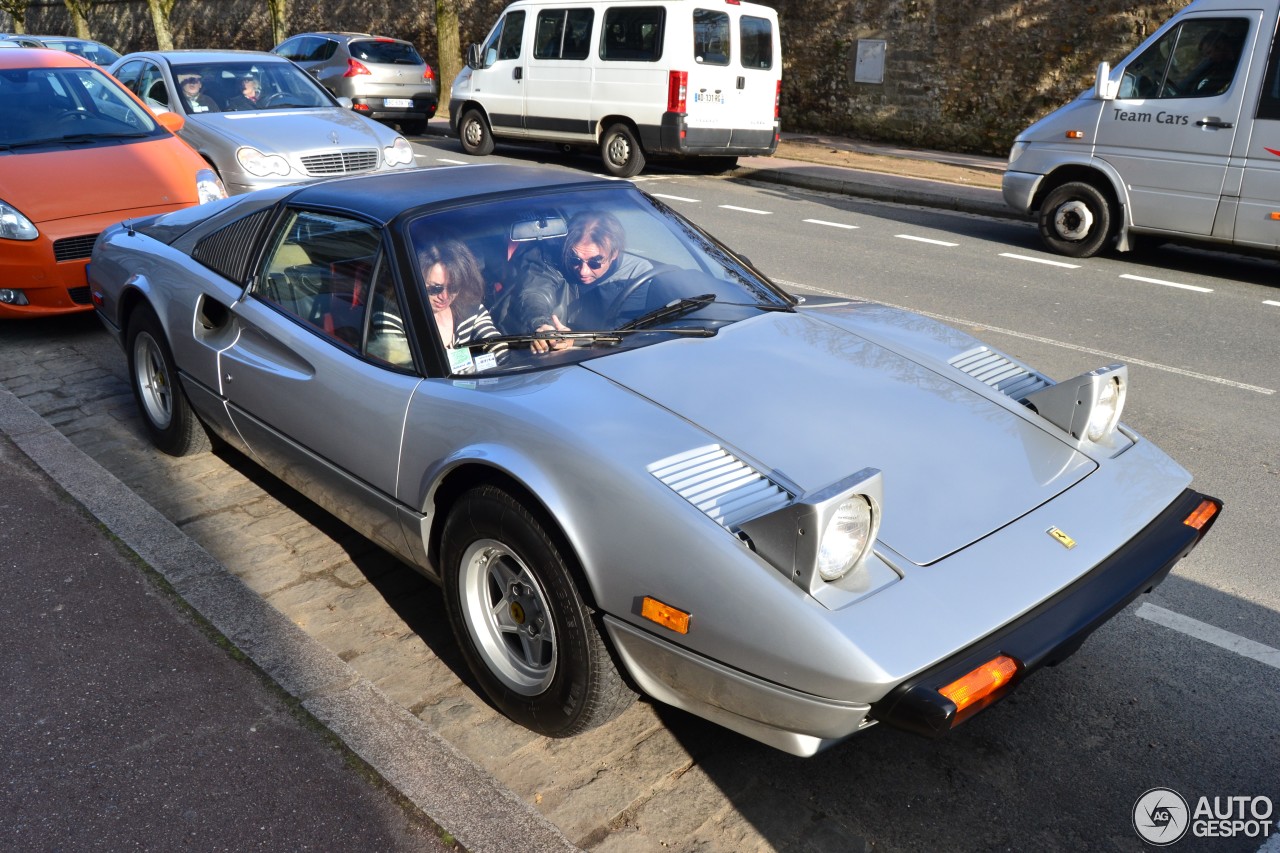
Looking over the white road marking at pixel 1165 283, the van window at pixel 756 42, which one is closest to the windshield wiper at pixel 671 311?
the white road marking at pixel 1165 283

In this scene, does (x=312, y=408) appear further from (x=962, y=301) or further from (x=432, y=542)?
(x=962, y=301)

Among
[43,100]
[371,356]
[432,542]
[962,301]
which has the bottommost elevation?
[962,301]

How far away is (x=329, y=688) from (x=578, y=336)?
1299 mm

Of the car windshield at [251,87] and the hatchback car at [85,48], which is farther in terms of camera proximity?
the hatchback car at [85,48]

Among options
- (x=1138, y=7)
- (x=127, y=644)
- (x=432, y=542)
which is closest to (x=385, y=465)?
(x=432, y=542)

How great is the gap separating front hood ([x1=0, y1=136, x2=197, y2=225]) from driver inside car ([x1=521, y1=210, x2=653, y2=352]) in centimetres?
435

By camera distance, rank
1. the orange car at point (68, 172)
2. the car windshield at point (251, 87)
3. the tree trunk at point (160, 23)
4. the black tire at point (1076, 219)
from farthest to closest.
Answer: the tree trunk at point (160, 23) → the car windshield at point (251, 87) → the black tire at point (1076, 219) → the orange car at point (68, 172)

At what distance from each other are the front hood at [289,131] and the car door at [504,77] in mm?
5626

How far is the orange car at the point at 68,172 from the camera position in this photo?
255 inches

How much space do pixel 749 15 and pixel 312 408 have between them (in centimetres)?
1190

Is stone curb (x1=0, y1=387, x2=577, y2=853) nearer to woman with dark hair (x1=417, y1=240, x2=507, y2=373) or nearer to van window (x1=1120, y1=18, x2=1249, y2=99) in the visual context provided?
woman with dark hair (x1=417, y1=240, x2=507, y2=373)

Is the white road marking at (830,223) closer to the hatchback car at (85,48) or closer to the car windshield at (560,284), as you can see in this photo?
the car windshield at (560,284)

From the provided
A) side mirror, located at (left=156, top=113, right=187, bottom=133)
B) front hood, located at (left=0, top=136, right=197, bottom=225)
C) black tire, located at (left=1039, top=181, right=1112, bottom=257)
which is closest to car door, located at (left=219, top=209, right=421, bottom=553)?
front hood, located at (left=0, top=136, right=197, bottom=225)

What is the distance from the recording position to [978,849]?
2672 mm
